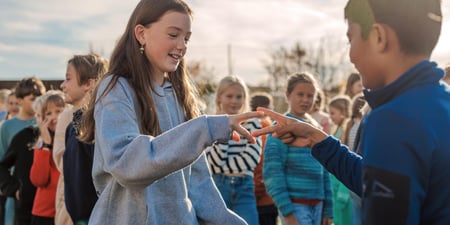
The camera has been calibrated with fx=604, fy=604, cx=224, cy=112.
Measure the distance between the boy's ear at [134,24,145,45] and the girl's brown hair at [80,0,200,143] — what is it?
0.6 inches

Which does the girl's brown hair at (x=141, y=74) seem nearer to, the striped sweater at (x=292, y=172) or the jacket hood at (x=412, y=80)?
the jacket hood at (x=412, y=80)

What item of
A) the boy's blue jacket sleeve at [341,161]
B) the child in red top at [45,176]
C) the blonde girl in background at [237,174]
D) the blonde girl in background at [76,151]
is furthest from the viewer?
the blonde girl in background at [237,174]

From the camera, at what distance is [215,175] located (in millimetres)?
5719

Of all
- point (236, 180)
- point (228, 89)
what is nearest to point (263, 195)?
point (236, 180)

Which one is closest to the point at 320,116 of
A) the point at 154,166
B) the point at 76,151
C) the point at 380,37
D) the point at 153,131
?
the point at 76,151

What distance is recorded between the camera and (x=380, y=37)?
188 cm

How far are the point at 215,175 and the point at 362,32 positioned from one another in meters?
3.89

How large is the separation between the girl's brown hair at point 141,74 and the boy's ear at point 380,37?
43.5 inches

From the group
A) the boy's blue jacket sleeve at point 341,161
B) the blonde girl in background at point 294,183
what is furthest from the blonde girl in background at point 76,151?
the blonde girl in background at point 294,183

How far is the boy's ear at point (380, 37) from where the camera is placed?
6.12 ft

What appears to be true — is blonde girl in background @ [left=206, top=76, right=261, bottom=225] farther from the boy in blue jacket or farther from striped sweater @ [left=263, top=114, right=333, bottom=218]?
the boy in blue jacket

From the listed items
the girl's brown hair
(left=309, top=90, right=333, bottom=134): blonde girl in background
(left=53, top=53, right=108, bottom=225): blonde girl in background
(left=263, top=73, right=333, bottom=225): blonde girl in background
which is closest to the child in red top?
(left=53, top=53, right=108, bottom=225): blonde girl in background

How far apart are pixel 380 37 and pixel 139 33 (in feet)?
4.31

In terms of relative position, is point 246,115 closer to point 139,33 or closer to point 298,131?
point 298,131
